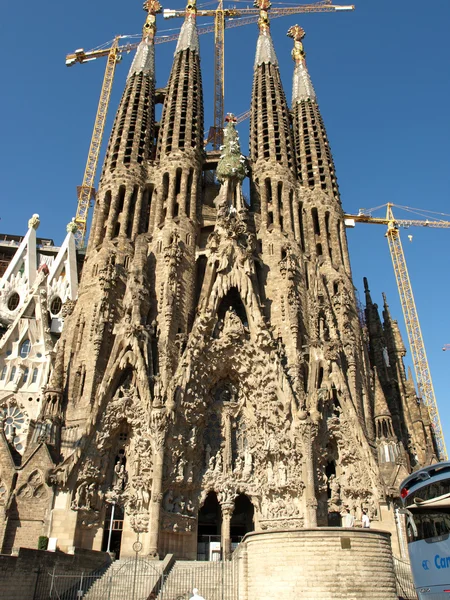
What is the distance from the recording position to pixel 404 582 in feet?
56.1

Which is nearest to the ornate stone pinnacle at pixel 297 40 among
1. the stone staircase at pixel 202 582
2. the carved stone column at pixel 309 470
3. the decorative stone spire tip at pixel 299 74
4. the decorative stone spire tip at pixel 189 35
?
the decorative stone spire tip at pixel 299 74

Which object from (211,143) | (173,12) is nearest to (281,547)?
(211,143)

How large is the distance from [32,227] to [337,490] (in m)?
30.0

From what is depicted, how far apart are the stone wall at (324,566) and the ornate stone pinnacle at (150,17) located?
37336 mm

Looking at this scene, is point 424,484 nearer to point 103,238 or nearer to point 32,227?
point 103,238

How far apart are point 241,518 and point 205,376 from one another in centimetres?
704

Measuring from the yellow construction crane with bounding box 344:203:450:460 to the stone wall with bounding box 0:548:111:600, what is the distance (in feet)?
127

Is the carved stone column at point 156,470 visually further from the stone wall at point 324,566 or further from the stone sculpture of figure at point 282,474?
the stone wall at point 324,566

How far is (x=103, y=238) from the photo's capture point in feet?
93.5

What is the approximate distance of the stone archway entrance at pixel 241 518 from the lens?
24.4m

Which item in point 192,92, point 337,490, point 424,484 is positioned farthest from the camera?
point 192,92

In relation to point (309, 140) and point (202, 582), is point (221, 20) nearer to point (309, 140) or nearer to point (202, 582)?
point (309, 140)

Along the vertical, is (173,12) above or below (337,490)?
above

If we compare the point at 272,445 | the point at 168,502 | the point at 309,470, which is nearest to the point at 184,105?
the point at 272,445
